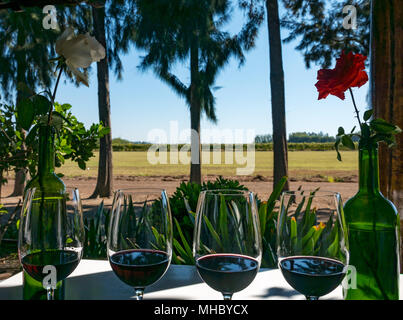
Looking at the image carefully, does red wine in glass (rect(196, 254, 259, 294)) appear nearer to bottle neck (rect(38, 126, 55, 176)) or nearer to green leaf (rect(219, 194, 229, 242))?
green leaf (rect(219, 194, 229, 242))

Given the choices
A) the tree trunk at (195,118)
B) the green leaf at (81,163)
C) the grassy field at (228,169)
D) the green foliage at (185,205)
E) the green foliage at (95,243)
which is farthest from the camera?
the grassy field at (228,169)

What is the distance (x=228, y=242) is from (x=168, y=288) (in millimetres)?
279

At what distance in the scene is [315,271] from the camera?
1.65 feet

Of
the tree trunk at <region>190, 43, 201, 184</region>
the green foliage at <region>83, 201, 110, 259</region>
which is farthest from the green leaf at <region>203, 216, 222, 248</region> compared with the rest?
the tree trunk at <region>190, 43, 201, 184</region>

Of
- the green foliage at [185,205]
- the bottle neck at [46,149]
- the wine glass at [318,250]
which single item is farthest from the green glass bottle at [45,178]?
the green foliage at [185,205]

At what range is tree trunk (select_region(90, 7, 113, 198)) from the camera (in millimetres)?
7848

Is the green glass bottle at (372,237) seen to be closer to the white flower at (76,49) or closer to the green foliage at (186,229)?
the green foliage at (186,229)

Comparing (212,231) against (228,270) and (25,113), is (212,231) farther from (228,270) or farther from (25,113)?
(25,113)

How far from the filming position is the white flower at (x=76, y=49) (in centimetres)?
59

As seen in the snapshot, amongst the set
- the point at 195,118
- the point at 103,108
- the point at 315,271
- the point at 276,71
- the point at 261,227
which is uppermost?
the point at 276,71

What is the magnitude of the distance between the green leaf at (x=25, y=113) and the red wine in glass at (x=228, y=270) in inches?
18.4

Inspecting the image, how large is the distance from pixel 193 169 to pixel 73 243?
7935mm

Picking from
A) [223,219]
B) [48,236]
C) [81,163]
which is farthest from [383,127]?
[81,163]
